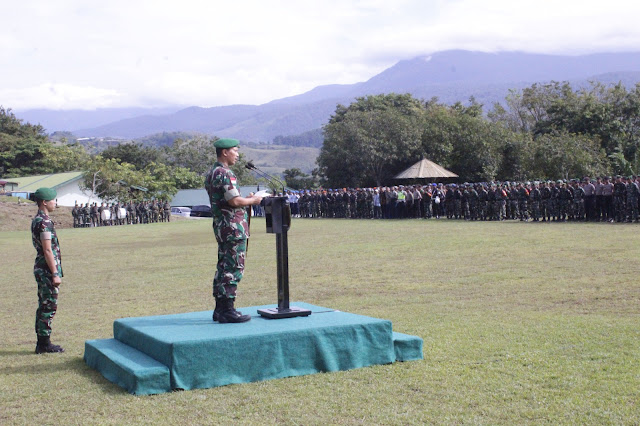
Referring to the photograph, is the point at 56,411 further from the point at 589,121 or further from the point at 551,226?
the point at 589,121

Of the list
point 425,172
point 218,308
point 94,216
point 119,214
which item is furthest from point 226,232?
point 119,214

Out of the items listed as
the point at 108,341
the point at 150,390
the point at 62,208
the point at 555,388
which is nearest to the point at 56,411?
the point at 150,390

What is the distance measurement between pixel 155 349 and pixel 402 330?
2922 millimetres

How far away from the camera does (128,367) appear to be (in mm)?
5395

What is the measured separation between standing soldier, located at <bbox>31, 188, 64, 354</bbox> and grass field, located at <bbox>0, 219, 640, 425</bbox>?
28 cm

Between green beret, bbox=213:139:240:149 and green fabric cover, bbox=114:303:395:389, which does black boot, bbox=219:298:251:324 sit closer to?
green fabric cover, bbox=114:303:395:389

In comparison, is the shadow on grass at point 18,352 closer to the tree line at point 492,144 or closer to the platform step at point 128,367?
the platform step at point 128,367

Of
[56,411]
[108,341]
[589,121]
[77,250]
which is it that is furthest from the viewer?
[589,121]

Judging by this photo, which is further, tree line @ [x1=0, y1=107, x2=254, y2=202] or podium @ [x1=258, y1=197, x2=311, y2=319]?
Answer: tree line @ [x1=0, y1=107, x2=254, y2=202]

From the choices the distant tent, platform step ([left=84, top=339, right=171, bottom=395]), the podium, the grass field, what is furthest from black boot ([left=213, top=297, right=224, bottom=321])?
the distant tent

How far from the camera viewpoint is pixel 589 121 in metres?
43.9

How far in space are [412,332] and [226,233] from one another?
249 cm

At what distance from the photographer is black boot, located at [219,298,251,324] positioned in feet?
20.1

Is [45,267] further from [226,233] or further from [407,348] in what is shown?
[407,348]
